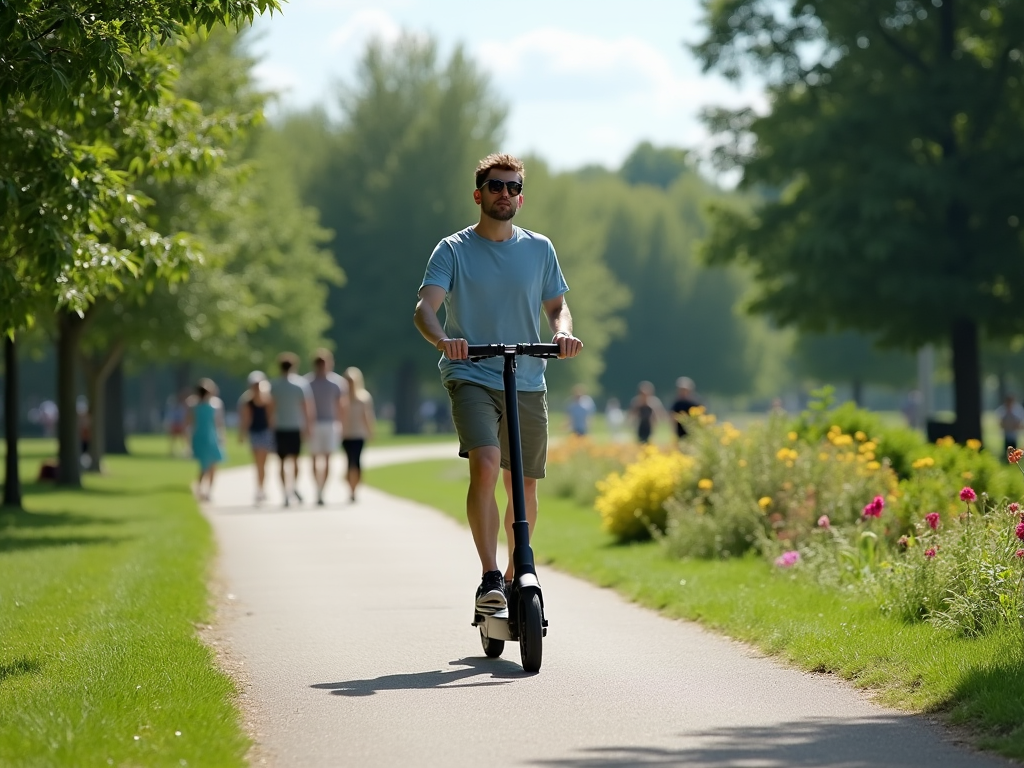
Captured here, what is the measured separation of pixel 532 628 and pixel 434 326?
1.45 meters

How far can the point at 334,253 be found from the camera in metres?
64.4

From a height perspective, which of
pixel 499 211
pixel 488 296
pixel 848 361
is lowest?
pixel 488 296

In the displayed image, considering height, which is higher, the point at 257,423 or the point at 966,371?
the point at 966,371

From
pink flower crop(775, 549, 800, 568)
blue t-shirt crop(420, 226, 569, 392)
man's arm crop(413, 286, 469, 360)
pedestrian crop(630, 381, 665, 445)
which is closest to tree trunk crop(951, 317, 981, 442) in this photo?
pedestrian crop(630, 381, 665, 445)

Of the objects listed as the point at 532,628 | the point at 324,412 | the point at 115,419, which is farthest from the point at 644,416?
the point at 532,628

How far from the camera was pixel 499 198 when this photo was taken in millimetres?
8016

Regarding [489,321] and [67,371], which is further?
[67,371]

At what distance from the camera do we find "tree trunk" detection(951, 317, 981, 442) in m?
30.2

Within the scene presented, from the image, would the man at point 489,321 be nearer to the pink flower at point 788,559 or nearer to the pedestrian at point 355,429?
the pink flower at point 788,559

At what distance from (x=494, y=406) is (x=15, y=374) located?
16.5 meters

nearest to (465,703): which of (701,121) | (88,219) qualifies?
(88,219)

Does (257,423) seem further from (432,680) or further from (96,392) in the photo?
(432,680)

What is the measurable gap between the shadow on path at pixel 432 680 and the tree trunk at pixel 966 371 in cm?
2360

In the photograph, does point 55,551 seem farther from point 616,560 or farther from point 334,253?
point 334,253
